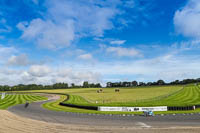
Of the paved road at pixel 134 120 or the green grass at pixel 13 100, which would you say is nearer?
the paved road at pixel 134 120

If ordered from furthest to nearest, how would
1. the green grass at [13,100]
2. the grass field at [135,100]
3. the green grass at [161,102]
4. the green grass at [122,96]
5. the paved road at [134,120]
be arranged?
the green grass at [122,96] < the green grass at [13,100] < the grass field at [135,100] < the green grass at [161,102] < the paved road at [134,120]

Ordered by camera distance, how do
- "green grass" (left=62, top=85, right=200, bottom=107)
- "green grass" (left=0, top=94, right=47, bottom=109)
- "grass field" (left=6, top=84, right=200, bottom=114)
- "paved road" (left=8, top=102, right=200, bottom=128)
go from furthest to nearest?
"green grass" (left=0, top=94, right=47, bottom=109), "grass field" (left=6, top=84, right=200, bottom=114), "green grass" (left=62, top=85, right=200, bottom=107), "paved road" (left=8, top=102, right=200, bottom=128)

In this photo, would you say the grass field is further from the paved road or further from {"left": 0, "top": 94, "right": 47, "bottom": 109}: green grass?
{"left": 0, "top": 94, "right": 47, "bottom": 109}: green grass

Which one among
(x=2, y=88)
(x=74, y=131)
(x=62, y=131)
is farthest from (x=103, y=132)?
(x=2, y=88)

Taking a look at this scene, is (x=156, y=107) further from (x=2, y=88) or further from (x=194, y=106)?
(x=2, y=88)

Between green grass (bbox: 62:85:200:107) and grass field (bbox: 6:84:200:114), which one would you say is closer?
green grass (bbox: 62:85:200:107)

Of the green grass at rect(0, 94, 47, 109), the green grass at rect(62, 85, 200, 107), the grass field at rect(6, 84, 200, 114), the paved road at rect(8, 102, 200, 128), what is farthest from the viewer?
the green grass at rect(0, 94, 47, 109)

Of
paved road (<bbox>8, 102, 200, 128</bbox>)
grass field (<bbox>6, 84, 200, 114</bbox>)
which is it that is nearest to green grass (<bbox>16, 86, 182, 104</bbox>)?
grass field (<bbox>6, 84, 200, 114</bbox>)

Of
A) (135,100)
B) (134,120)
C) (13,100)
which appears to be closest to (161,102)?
(135,100)

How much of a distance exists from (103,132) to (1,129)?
11744 millimetres

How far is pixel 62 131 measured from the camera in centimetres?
1875

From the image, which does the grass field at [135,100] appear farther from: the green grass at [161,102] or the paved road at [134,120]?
the paved road at [134,120]

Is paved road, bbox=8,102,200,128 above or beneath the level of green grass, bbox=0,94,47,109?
above

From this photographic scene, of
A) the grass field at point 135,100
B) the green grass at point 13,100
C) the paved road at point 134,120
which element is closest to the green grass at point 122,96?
the grass field at point 135,100
